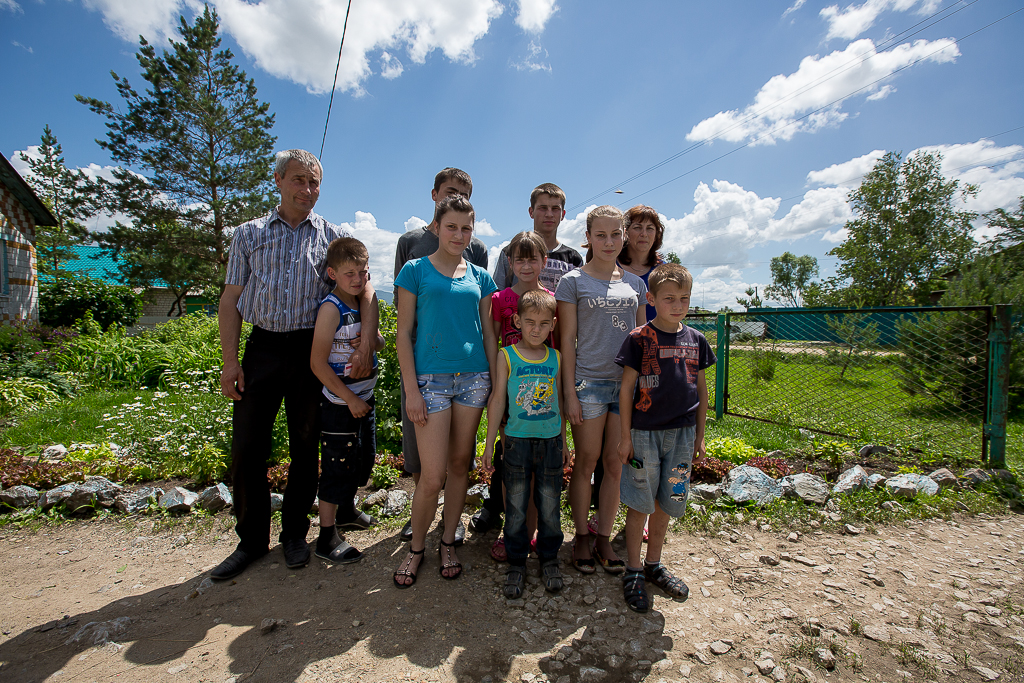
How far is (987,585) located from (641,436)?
7.19 feet

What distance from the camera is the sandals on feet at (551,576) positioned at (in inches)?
100

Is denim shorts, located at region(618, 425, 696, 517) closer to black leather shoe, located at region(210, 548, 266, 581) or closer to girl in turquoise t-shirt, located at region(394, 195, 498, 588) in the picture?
girl in turquoise t-shirt, located at region(394, 195, 498, 588)

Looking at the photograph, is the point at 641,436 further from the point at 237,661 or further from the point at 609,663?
the point at 237,661

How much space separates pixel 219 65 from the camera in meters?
20.8

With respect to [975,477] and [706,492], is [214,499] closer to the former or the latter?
[706,492]

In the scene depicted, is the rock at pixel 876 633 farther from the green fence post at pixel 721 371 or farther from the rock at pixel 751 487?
the green fence post at pixel 721 371

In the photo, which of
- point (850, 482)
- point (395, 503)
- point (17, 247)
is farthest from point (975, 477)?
point (17, 247)

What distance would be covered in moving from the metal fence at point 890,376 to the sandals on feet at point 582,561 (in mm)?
3794

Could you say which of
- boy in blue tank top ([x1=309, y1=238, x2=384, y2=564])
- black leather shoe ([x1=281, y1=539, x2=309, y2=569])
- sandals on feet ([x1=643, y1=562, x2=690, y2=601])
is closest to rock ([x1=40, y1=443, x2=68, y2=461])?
black leather shoe ([x1=281, y1=539, x2=309, y2=569])

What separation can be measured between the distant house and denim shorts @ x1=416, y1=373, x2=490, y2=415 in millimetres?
12012

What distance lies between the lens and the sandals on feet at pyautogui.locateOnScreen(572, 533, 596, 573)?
2730 mm

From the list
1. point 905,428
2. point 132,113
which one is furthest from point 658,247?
point 132,113

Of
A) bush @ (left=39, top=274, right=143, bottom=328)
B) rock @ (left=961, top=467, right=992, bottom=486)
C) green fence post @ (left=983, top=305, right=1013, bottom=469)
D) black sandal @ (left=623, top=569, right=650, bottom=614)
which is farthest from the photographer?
bush @ (left=39, top=274, right=143, bottom=328)

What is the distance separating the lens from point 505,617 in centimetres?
238
